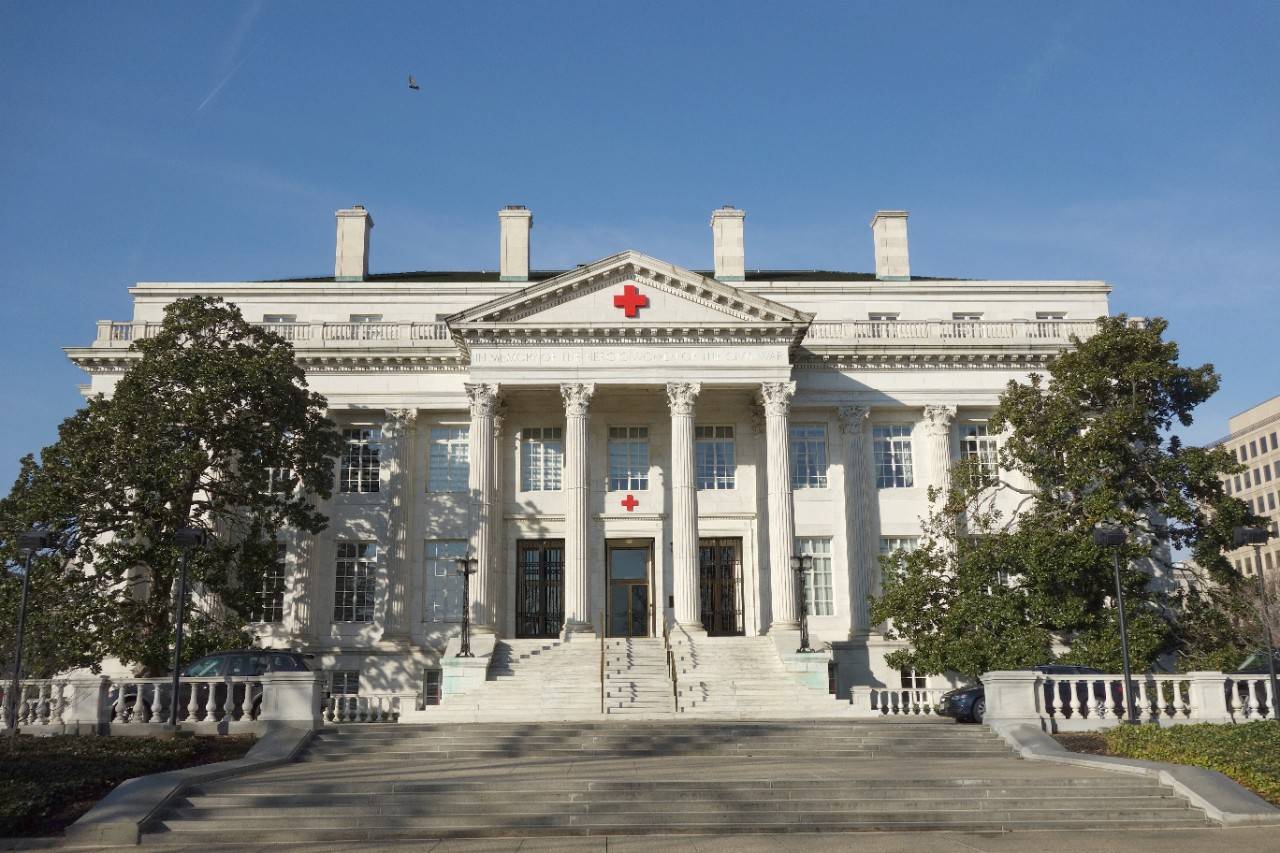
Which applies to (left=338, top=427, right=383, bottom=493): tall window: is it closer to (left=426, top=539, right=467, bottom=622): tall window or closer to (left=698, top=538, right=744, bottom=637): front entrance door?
(left=426, top=539, right=467, bottom=622): tall window

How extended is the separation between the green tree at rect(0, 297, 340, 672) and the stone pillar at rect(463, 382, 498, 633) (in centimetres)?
445

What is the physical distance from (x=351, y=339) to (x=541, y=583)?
1004cm

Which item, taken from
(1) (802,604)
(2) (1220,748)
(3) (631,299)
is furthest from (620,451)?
(2) (1220,748)

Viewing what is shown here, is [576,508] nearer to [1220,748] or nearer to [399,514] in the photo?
[399,514]

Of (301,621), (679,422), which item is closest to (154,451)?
(301,621)

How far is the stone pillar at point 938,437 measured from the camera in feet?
124

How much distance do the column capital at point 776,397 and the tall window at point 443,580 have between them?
34.6ft

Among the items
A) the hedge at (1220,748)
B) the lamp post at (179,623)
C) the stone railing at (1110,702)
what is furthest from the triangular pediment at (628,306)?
the hedge at (1220,748)

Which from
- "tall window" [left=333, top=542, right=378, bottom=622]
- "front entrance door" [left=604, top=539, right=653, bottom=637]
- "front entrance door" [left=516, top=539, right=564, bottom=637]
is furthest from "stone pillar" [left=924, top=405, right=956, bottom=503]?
"tall window" [left=333, top=542, right=378, bottom=622]

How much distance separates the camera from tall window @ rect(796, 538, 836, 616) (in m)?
36.9

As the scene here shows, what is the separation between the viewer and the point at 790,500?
→ 34594mm

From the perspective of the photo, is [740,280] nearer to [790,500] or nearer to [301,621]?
[790,500]

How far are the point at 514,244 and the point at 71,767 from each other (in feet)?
93.6

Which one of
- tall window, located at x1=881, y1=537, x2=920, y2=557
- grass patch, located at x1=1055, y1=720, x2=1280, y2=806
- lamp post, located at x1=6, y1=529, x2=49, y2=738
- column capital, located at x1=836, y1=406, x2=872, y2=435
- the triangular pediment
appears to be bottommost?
grass patch, located at x1=1055, y1=720, x2=1280, y2=806
